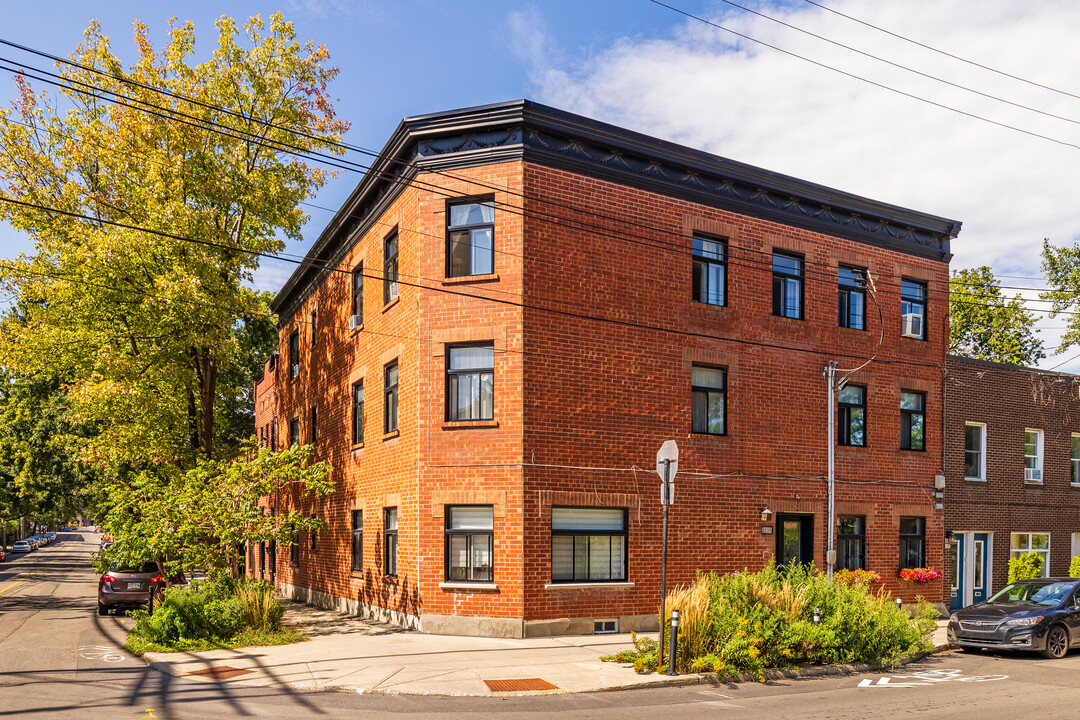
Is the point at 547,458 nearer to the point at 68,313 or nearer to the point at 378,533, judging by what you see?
the point at 378,533

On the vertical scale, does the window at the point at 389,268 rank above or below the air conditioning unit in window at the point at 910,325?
above

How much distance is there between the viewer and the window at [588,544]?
58.2 feet

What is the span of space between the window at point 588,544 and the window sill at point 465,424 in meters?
2.22

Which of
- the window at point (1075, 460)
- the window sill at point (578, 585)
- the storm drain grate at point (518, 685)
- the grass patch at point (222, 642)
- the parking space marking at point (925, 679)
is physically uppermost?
the window at point (1075, 460)

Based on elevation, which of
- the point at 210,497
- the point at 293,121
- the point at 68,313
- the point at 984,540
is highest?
the point at 293,121

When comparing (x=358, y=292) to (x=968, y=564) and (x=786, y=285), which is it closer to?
(x=786, y=285)

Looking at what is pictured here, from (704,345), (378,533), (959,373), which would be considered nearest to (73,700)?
(378,533)

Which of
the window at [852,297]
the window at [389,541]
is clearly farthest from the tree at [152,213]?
the window at [852,297]

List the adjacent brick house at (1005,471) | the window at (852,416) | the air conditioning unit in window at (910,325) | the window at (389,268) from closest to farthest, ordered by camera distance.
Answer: the window at (389,268), the window at (852,416), the air conditioning unit in window at (910,325), the adjacent brick house at (1005,471)

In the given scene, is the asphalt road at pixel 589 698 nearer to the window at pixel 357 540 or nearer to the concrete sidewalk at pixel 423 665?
the concrete sidewalk at pixel 423 665

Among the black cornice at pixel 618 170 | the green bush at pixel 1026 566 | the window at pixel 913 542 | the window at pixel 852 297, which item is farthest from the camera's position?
the green bush at pixel 1026 566

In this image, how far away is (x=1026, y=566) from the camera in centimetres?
2486

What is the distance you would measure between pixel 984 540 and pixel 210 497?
→ 21598 millimetres

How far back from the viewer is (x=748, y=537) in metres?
20.3
